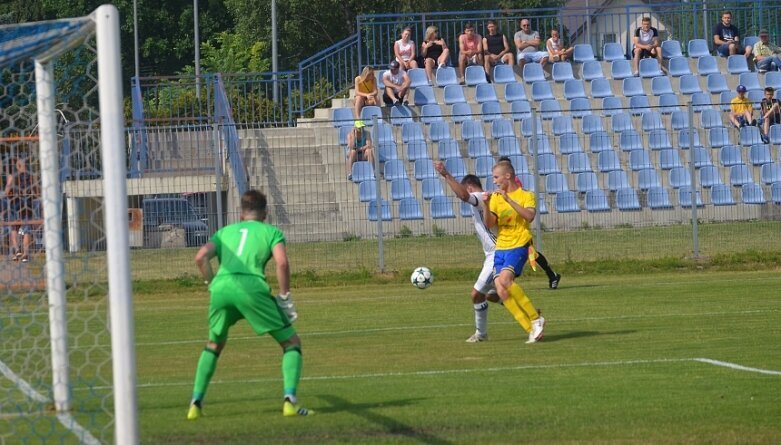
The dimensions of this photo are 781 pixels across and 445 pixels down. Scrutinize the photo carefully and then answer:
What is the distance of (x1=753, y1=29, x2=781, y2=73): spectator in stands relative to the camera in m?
32.8

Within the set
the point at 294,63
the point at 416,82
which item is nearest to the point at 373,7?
the point at 294,63

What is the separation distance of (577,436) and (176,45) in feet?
214

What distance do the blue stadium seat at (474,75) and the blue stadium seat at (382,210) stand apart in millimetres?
8385

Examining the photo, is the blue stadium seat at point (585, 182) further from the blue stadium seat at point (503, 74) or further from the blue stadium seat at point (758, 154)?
the blue stadium seat at point (503, 74)

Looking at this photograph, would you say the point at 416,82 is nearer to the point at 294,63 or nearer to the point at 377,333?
the point at 377,333

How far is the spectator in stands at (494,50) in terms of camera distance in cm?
3184

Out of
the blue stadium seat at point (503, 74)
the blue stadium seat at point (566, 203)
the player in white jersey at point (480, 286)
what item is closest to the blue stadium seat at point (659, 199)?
the blue stadium seat at point (566, 203)

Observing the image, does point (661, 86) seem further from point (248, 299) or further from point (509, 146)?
point (248, 299)

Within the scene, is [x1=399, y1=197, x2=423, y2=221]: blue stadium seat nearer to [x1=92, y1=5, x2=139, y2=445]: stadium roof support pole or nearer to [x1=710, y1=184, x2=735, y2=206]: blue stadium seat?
[x1=710, y1=184, x2=735, y2=206]: blue stadium seat

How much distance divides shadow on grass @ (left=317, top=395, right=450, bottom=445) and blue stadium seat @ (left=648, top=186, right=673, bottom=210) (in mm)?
15475

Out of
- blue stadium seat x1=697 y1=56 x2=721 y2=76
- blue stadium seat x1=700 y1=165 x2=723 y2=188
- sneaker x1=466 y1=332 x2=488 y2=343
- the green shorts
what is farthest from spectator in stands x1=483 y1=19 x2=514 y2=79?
the green shorts

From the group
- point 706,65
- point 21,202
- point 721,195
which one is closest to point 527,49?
point 706,65

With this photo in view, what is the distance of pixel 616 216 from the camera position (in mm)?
24812

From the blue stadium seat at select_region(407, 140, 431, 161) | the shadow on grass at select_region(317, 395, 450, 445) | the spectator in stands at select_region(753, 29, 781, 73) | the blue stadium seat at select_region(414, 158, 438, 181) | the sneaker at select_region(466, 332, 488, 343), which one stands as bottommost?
the sneaker at select_region(466, 332, 488, 343)
